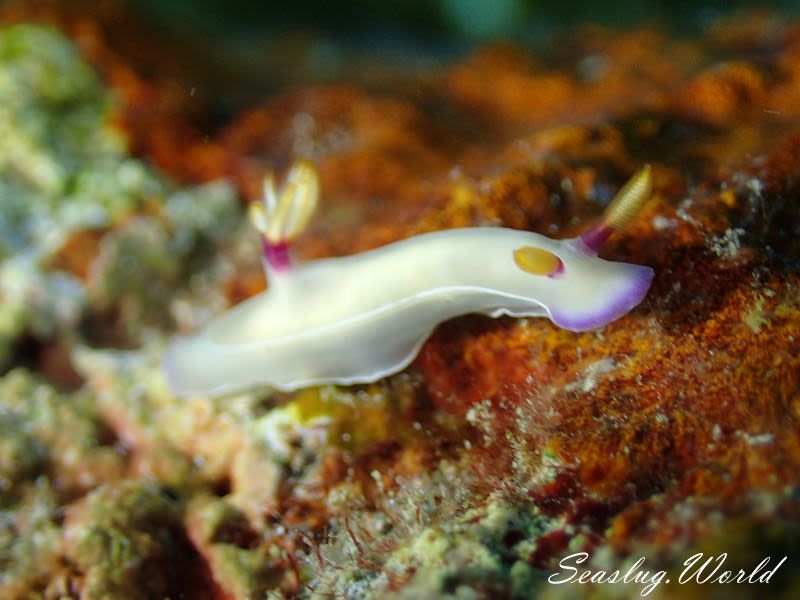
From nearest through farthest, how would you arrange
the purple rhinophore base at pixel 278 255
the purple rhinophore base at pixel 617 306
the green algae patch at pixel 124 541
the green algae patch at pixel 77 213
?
the purple rhinophore base at pixel 617 306 → the green algae patch at pixel 124 541 → the purple rhinophore base at pixel 278 255 → the green algae patch at pixel 77 213

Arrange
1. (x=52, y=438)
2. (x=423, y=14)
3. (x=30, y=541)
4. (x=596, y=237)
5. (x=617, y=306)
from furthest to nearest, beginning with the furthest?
(x=423, y=14)
(x=52, y=438)
(x=30, y=541)
(x=596, y=237)
(x=617, y=306)

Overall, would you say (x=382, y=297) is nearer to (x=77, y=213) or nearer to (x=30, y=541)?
(x=30, y=541)

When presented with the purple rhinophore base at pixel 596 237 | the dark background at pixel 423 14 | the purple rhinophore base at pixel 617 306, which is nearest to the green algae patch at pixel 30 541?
the purple rhinophore base at pixel 617 306

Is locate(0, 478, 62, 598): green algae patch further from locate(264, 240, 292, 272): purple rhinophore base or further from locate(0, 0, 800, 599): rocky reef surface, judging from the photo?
locate(264, 240, 292, 272): purple rhinophore base

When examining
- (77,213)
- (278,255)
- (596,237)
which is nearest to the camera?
(596,237)

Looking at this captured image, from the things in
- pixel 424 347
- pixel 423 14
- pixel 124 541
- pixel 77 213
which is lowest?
pixel 124 541

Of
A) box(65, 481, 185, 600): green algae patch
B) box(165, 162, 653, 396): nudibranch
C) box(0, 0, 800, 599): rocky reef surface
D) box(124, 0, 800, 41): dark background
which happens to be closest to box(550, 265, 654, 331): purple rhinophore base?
box(165, 162, 653, 396): nudibranch

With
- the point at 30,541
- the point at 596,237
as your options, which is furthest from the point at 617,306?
the point at 30,541

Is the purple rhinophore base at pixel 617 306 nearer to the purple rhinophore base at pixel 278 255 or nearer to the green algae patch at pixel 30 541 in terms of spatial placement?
the purple rhinophore base at pixel 278 255

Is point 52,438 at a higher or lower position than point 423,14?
lower
